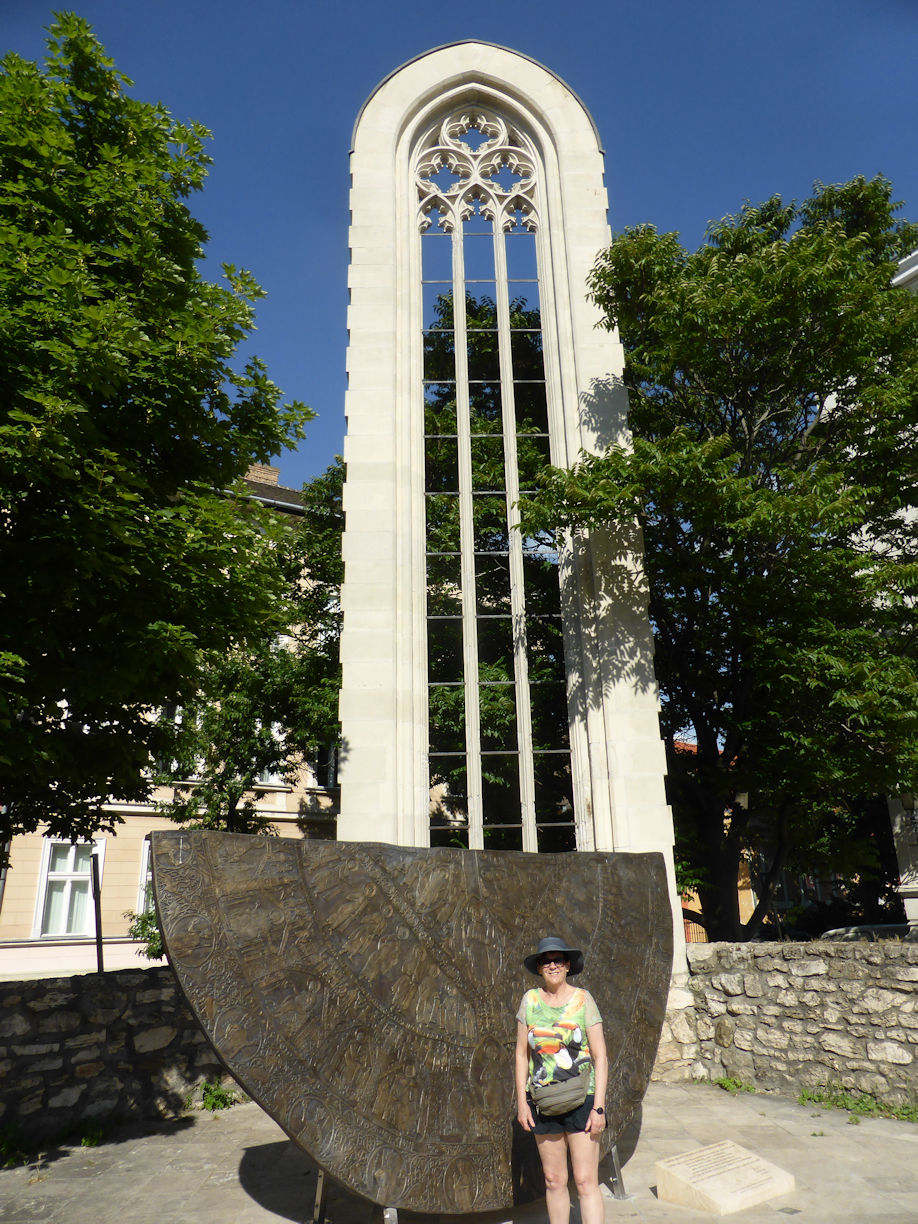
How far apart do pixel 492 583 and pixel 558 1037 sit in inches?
324

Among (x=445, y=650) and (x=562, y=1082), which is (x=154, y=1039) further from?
(x=445, y=650)

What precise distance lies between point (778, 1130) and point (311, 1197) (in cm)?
388

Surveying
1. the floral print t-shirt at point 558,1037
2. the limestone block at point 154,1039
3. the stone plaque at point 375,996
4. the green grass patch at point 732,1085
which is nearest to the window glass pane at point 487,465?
the stone plaque at point 375,996

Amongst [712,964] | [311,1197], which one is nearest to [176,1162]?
[311,1197]

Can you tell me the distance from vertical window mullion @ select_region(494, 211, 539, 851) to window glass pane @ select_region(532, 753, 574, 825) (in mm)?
776

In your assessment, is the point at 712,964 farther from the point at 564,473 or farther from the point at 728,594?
the point at 564,473

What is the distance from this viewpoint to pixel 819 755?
997 centimetres

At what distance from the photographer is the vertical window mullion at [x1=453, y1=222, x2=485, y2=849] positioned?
1007 cm

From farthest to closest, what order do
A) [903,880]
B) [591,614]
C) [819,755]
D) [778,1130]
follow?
[903,880] < [591,614] < [819,755] < [778,1130]

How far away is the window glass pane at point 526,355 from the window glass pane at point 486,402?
0.45m

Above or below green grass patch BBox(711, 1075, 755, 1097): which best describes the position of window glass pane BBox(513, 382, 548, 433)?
above

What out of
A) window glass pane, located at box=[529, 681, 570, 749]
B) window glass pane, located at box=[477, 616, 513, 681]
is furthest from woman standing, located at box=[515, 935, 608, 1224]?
window glass pane, located at box=[477, 616, 513, 681]

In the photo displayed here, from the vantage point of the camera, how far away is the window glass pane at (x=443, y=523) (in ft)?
37.8

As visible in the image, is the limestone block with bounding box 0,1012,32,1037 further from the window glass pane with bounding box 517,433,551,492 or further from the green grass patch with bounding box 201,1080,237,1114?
the window glass pane with bounding box 517,433,551,492
